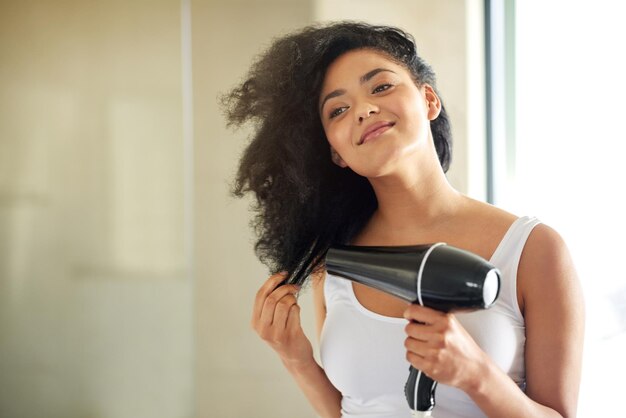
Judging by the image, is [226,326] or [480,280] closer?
[480,280]

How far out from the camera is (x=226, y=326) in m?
2.64

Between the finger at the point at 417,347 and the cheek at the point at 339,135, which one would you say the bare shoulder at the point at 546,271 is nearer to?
the finger at the point at 417,347

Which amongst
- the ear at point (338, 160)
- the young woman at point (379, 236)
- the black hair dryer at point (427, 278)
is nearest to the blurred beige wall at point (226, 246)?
the young woman at point (379, 236)

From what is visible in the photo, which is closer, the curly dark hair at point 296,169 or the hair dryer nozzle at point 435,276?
the hair dryer nozzle at point 435,276

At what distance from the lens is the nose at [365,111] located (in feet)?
3.64

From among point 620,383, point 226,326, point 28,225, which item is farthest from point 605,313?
point 28,225

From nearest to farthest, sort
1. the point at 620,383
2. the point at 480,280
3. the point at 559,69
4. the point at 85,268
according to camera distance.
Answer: the point at 480,280 < the point at 620,383 < the point at 559,69 < the point at 85,268

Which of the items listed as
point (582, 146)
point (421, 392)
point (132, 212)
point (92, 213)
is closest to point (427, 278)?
point (421, 392)

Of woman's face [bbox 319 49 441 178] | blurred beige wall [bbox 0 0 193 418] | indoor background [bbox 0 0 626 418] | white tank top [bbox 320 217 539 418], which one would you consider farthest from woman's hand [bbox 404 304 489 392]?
blurred beige wall [bbox 0 0 193 418]

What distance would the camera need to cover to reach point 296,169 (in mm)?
1371

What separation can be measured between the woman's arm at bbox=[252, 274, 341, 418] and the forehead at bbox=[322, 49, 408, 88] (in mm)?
390

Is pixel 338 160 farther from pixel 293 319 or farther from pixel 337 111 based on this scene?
pixel 293 319

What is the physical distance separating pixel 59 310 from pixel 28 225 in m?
0.40

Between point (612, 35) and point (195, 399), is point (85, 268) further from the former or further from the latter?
point (612, 35)
